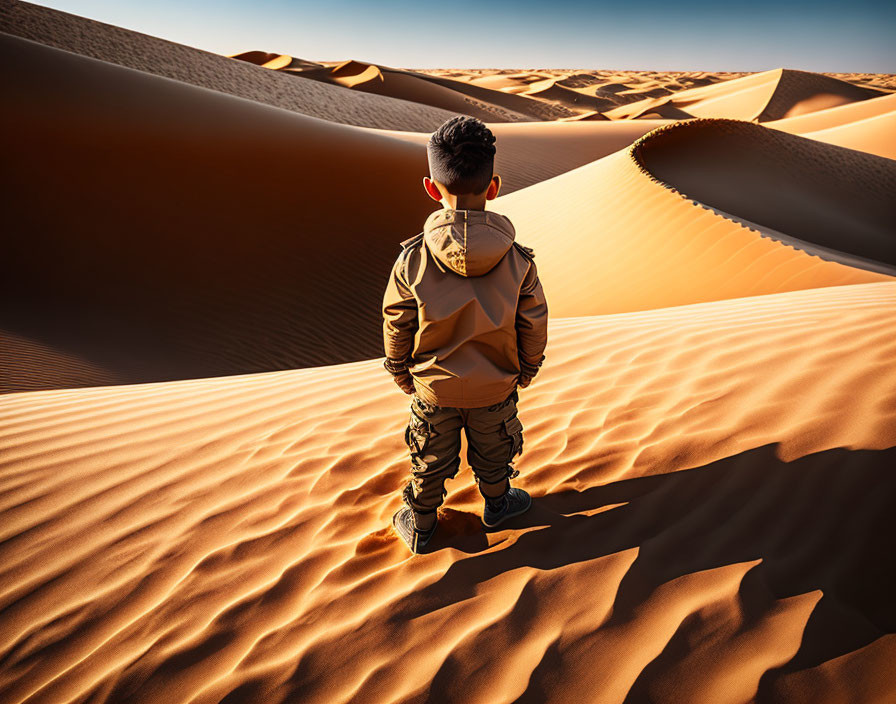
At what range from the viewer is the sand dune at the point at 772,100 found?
37.5m

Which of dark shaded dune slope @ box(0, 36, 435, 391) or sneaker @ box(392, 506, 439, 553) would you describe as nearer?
sneaker @ box(392, 506, 439, 553)

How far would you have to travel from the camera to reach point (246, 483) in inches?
112

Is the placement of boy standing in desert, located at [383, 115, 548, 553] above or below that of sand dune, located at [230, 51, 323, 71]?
below

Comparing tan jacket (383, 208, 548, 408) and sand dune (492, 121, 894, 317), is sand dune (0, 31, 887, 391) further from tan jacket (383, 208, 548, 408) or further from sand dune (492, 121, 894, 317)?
tan jacket (383, 208, 548, 408)

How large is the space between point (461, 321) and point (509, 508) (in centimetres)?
94

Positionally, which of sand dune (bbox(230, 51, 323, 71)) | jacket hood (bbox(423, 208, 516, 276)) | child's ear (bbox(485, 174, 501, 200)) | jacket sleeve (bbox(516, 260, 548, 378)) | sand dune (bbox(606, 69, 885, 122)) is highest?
sand dune (bbox(230, 51, 323, 71))

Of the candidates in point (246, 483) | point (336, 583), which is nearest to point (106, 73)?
point (246, 483)

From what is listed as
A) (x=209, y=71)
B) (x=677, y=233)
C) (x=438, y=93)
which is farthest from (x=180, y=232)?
(x=438, y=93)

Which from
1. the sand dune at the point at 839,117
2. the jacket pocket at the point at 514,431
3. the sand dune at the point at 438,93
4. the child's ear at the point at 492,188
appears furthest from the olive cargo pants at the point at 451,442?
the sand dune at the point at 438,93

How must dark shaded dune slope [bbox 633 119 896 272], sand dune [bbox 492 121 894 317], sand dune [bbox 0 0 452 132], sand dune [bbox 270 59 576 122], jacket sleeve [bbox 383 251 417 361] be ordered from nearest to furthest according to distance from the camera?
jacket sleeve [bbox 383 251 417 361] < sand dune [bbox 492 121 894 317] < dark shaded dune slope [bbox 633 119 896 272] < sand dune [bbox 0 0 452 132] < sand dune [bbox 270 59 576 122]

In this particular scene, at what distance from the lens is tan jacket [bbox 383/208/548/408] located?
6.11ft

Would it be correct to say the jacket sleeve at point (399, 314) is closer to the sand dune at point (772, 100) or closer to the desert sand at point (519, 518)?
the desert sand at point (519, 518)

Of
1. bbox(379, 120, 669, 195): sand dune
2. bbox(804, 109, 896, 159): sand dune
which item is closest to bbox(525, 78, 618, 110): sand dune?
bbox(379, 120, 669, 195): sand dune

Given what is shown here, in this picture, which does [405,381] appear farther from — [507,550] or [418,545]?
[507,550]
